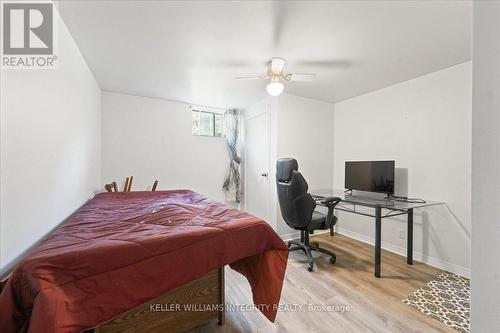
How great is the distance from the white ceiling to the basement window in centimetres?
118

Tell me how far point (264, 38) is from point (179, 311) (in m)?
2.24

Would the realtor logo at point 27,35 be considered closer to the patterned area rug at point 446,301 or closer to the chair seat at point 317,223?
the chair seat at point 317,223

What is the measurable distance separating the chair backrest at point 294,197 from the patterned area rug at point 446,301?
3.65 feet

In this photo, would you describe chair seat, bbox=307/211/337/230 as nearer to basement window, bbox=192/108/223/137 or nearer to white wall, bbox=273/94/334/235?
white wall, bbox=273/94/334/235

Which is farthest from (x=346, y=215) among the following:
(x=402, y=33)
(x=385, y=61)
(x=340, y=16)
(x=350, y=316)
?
(x=340, y=16)

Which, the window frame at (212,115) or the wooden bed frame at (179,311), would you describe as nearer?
the wooden bed frame at (179,311)

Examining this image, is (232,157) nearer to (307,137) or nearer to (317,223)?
(307,137)

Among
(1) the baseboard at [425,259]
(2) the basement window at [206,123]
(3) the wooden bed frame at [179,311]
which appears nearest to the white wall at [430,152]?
(1) the baseboard at [425,259]

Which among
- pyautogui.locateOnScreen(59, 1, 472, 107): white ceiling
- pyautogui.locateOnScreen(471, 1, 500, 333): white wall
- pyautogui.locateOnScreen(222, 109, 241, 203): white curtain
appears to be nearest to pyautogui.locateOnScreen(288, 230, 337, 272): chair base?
pyautogui.locateOnScreen(222, 109, 241, 203): white curtain

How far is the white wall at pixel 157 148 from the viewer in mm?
3275

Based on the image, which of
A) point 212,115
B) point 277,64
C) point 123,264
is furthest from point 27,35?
point 212,115

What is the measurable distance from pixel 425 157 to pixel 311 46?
2020mm

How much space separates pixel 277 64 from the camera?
212 cm

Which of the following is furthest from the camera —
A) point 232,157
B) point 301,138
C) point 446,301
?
point 232,157
